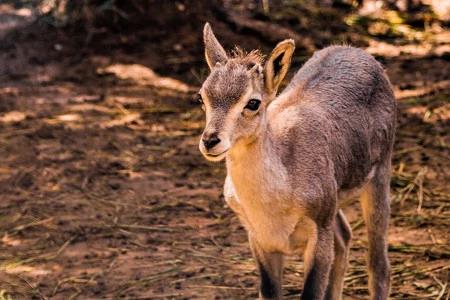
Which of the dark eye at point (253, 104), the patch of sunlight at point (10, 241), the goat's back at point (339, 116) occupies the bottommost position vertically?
the patch of sunlight at point (10, 241)

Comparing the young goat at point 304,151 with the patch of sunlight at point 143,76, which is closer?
the young goat at point 304,151

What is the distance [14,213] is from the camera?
321 inches

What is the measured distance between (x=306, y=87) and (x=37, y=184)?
335 cm

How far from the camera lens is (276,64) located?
553cm

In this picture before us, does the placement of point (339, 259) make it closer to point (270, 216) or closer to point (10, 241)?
point (270, 216)

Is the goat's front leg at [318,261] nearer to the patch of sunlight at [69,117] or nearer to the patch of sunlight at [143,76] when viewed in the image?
the patch of sunlight at [69,117]

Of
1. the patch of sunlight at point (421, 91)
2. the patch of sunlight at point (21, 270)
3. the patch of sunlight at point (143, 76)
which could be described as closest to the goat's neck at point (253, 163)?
the patch of sunlight at point (21, 270)

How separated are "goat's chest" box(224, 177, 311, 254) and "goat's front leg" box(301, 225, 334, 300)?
63mm

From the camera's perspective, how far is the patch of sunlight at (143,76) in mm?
10578

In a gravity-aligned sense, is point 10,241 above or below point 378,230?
below

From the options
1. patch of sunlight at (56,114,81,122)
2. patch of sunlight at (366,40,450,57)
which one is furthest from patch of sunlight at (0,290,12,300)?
patch of sunlight at (366,40,450,57)

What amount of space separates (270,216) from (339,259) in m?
1.13

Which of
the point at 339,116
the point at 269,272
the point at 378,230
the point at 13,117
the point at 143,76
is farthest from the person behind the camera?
the point at 143,76

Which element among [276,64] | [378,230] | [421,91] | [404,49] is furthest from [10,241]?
[404,49]
